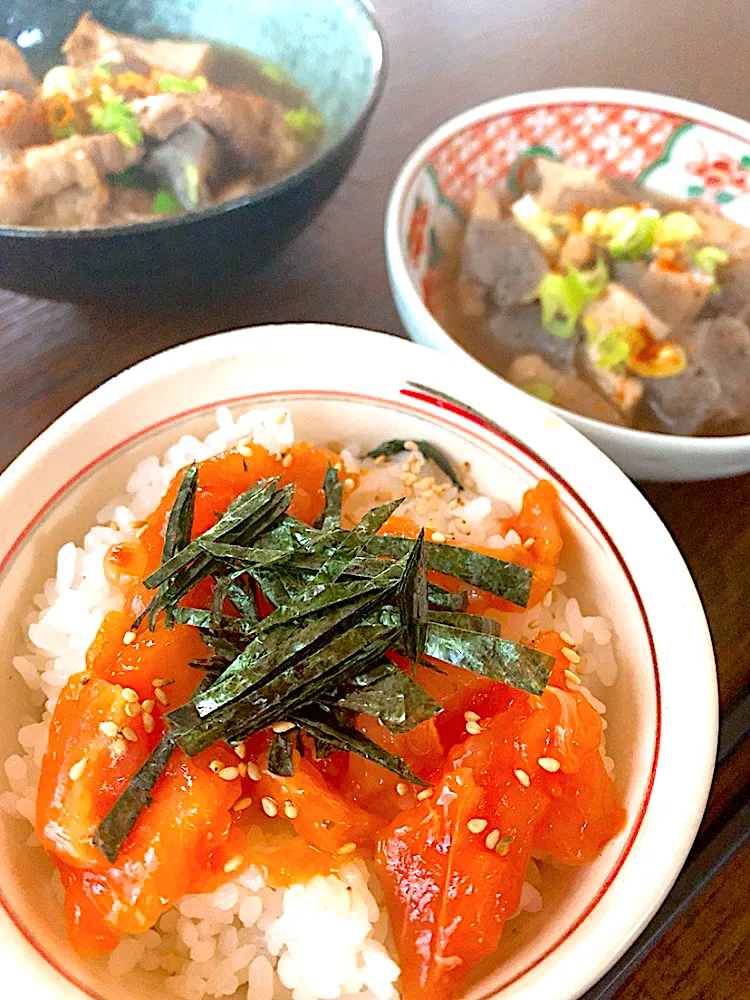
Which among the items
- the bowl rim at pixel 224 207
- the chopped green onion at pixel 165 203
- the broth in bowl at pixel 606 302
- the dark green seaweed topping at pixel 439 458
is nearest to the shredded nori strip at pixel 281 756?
the dark green seaweed topping at pixel 439 458

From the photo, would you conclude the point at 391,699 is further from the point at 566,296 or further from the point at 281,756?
the point at 566,296

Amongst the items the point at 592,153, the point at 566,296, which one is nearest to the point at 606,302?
the point at 566,296

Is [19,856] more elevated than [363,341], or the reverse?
[363,341]

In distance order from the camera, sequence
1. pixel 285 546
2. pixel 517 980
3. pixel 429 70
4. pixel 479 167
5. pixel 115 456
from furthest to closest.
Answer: pixel 429 70
pixel 479 167
pixel 115 456
pixel 285 546
pixel 517 980

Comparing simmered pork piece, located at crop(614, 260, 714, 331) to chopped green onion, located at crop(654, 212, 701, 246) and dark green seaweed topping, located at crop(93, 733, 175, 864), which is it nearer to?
chopped green onion, located at crop(654, 212, 701, 246)

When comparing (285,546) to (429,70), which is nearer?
(285,546)

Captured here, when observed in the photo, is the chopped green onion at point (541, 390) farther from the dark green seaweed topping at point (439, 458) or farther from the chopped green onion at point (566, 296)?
the dark green seaweed topping at point (439, 458)

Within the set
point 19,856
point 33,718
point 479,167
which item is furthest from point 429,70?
point 19,856

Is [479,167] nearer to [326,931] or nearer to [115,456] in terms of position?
[115,456]
